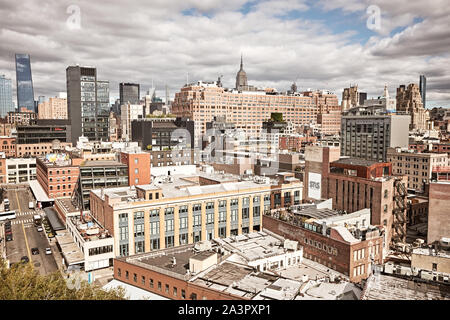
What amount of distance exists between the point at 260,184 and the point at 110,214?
3067cm

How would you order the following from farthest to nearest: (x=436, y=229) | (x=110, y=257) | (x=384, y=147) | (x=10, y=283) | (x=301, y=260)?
(x=384, y=147) < (x=436, y=229) < (x=110, y=257) < (x=301, y=260) < (x=10, y=283)

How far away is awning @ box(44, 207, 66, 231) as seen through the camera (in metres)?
74.2

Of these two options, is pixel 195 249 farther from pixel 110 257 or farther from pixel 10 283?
pixel 10 283

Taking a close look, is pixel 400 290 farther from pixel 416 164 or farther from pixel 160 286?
pixel 416 164

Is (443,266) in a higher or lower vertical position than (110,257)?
higher

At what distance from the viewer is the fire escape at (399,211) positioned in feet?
215

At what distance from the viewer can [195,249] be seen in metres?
49.0

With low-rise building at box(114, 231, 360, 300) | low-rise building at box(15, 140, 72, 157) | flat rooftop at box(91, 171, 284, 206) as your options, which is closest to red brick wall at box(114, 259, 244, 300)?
low-rise building at box(114, 231, 360, 300)

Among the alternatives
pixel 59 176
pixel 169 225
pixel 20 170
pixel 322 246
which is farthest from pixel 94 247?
pixel 20 170

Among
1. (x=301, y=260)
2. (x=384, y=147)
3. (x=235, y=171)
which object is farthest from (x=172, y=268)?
(x=384, y=147)

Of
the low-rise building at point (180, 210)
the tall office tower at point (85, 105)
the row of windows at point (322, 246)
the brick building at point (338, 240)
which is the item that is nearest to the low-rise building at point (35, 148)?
the tall office tower at point (85, 105)

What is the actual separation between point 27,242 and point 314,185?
5685cm

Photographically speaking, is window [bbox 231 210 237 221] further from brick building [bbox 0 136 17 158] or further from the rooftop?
brick building [bbox 0 136 17 158]

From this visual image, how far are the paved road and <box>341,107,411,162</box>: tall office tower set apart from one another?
111 m
